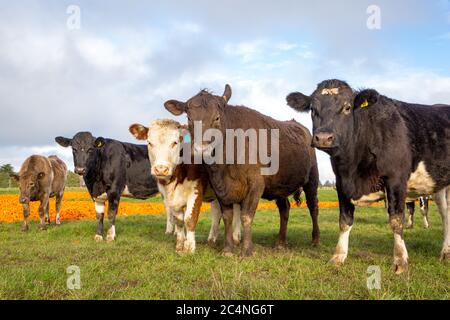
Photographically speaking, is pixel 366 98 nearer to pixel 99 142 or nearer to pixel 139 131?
pixel 139 131

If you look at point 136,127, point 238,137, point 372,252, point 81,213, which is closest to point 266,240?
point 372,252

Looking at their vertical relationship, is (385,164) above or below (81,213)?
above

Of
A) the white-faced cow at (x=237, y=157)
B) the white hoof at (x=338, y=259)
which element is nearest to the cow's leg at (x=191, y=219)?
the white-faced cow at (x=237, y=157)

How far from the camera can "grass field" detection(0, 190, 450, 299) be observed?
4723 millimetres

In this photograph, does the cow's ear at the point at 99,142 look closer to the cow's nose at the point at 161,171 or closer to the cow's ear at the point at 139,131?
the cow's ear at the point at 139,131

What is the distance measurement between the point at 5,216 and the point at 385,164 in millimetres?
15739

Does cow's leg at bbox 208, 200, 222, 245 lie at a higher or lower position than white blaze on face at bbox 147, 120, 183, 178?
lower

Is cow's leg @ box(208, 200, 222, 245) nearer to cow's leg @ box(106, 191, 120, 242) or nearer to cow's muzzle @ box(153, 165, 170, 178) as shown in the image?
cow's muzzle @ box(153, 165, 170, 178)

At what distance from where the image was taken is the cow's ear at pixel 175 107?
8.01 meters

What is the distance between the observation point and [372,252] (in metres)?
8.20

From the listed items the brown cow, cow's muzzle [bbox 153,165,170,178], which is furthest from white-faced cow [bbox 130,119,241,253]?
the brown cow

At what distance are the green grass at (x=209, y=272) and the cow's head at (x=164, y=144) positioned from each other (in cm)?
168

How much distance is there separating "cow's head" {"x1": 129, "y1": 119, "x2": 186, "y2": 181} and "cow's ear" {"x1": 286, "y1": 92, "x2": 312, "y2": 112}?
2554 millimetres

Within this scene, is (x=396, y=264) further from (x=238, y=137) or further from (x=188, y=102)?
(x=188, y=102)
